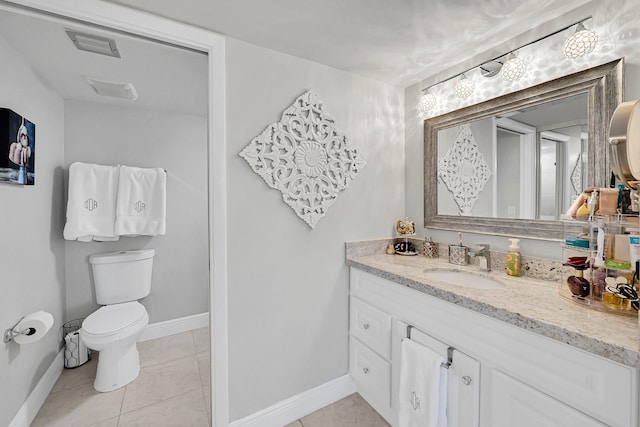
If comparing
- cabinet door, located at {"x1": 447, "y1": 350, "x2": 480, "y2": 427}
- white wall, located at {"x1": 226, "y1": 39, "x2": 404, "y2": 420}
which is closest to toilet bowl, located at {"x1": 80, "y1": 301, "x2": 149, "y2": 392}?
white wall, located at {"x1": 226, "y1": 39, "x2": 404, "y2": 420}

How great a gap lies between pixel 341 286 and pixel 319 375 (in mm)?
579

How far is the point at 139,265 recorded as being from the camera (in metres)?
2.42

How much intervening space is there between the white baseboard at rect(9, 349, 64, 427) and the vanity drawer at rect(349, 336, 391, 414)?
188cm

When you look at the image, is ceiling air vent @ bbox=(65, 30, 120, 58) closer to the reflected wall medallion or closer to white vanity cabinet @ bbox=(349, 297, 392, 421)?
the reflected wall medallion

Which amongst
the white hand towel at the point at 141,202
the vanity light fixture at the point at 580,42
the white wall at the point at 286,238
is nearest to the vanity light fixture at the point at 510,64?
the vanity light fixture at the point at 580,42

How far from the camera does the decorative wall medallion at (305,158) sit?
1574 mm

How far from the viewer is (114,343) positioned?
1867 millimetres

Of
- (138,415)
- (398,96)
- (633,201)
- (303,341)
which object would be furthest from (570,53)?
(138,415)

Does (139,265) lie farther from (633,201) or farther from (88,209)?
(633,201)

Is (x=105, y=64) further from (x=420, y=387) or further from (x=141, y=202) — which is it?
(x=420, y=387)

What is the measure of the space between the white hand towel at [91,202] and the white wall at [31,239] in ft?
0.38

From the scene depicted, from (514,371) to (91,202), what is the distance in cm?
287

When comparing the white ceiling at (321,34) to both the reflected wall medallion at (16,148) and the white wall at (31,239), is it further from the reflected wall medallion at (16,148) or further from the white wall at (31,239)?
the reflected wall medallion at (16,148)

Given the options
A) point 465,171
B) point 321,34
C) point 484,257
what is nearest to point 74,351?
point 321,34
